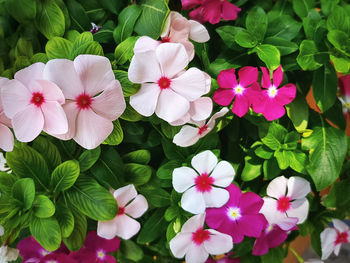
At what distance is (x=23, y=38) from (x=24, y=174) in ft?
0.82

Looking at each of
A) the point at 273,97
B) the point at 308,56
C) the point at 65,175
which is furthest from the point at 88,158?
the point at 308,56

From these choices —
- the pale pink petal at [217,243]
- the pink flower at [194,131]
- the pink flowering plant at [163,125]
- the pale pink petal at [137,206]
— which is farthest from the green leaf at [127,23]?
the pale pink petal at [217,243]

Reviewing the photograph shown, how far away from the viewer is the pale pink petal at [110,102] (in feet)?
1.92

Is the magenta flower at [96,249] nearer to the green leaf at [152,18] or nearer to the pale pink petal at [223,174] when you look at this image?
the pale pink petal at [223,174]

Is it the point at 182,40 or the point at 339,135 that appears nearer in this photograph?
the point at 182,40

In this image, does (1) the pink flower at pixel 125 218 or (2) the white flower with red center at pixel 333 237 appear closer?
(1) the pink flower at pixel 125 218

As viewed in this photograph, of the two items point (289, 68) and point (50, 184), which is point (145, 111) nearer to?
point (50, 184)

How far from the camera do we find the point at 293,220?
31.9 inches

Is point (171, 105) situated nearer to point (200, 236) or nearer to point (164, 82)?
point (164, 82)

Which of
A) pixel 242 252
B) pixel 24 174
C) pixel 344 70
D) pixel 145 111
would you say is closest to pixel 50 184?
pixel 24 174

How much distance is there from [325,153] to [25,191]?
1.95 ft

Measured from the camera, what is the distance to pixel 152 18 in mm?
699

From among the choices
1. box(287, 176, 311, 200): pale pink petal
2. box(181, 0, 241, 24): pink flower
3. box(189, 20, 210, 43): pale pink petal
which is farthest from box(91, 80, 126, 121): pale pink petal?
box(287, 176, 311, 200): pale pink petal

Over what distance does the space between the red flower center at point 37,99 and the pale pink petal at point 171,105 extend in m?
0.18
